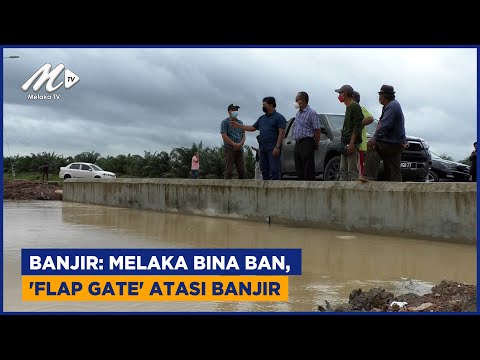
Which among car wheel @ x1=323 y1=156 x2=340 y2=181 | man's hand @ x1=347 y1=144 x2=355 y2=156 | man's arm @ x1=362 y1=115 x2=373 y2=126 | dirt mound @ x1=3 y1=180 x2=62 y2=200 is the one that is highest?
man's arm @ x1=362 y1=115 x2=373 y2=126

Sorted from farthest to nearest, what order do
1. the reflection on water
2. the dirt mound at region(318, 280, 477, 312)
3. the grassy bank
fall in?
the grassy bank < the reflection on water < the dirt mound at region(318, 280, 477, 312)

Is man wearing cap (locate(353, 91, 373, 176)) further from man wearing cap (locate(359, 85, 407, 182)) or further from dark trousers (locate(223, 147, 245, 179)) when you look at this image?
dark trousers (locate(223, 147, 245, 179))

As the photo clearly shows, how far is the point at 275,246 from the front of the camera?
6379 millimetres

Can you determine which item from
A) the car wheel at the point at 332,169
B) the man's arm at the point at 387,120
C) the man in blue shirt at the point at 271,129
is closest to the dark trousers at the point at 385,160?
the man's arm at the point at 387,120

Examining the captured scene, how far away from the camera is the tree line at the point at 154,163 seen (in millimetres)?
26172

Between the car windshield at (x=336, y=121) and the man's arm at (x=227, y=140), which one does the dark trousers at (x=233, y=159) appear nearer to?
the man's arm at (x=227, y=140)

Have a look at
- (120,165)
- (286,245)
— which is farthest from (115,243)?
(120,165)

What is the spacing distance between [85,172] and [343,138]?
913 inches

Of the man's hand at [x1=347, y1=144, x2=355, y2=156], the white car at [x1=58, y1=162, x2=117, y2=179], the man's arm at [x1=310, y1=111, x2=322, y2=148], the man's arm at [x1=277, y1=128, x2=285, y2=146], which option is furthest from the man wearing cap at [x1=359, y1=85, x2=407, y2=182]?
the white car at [x1=58, y1=162, x2=117, y2=179]

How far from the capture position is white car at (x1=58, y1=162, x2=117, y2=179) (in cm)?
2903

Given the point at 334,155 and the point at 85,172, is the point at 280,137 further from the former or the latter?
the point at 85,172

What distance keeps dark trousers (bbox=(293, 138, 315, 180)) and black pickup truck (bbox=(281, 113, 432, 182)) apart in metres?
1.09
